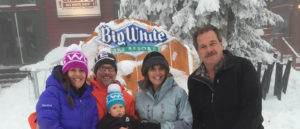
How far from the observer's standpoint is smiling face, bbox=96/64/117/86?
2.54 m

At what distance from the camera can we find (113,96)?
7.55ft

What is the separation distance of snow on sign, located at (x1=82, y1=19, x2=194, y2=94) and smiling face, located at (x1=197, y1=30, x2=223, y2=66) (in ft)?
5.79

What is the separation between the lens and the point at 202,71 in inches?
92.9

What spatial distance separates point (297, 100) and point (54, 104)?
6649 mm

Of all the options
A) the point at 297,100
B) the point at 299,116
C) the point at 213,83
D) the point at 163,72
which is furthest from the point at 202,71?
the point at 297,100

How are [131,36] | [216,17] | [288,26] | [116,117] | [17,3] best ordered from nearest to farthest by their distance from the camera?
1. [116,117]
2. [131,36]
3. [216,17]
4. [17,3]
5. [288,26]

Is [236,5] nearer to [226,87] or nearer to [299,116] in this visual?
[299,116]

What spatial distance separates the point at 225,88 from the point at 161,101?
0.62 m

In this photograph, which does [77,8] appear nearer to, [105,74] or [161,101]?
[105,74]

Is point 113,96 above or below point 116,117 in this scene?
above

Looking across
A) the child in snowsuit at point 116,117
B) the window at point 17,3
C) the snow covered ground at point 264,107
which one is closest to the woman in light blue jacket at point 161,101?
the child in snowsuit at point 116,117

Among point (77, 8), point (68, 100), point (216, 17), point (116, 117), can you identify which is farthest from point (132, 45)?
point (77, 8)

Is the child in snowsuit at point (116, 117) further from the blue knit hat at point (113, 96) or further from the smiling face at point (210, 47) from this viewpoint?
the smiling face at point (210, 47)

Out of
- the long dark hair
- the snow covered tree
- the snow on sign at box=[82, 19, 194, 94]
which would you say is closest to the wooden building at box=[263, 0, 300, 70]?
the snow covered tree
